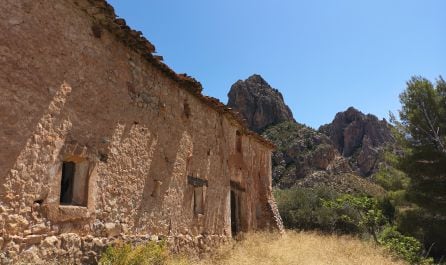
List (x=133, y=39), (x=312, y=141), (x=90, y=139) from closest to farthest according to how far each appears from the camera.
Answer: (x=90, y=139)
(x=133, y=39)
(x=312, y=141)

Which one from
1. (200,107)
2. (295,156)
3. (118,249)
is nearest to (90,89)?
(118,249)

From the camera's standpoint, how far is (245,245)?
38.8 ft

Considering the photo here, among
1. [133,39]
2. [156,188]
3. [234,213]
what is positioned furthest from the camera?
[234,213]

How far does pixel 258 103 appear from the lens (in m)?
55.2

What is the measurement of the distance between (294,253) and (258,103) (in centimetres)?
4548

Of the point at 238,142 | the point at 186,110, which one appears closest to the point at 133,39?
the point at 186,110

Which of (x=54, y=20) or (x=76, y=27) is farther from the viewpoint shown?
(x=76, y=27)

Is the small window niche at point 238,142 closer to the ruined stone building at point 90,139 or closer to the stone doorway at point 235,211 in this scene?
the stone doorway at point 235,211

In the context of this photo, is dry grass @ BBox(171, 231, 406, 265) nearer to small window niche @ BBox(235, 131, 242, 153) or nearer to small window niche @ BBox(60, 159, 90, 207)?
small window niche @ BBox(60, 159, 90, 207)

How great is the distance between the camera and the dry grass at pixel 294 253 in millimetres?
9547

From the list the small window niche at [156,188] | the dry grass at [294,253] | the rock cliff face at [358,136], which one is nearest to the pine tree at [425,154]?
the dry grass at [294,253]

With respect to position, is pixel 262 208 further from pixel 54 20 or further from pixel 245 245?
pixel 54 20

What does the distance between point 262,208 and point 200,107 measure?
20.5 feet

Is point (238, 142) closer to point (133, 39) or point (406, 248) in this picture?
point (406, 248)
